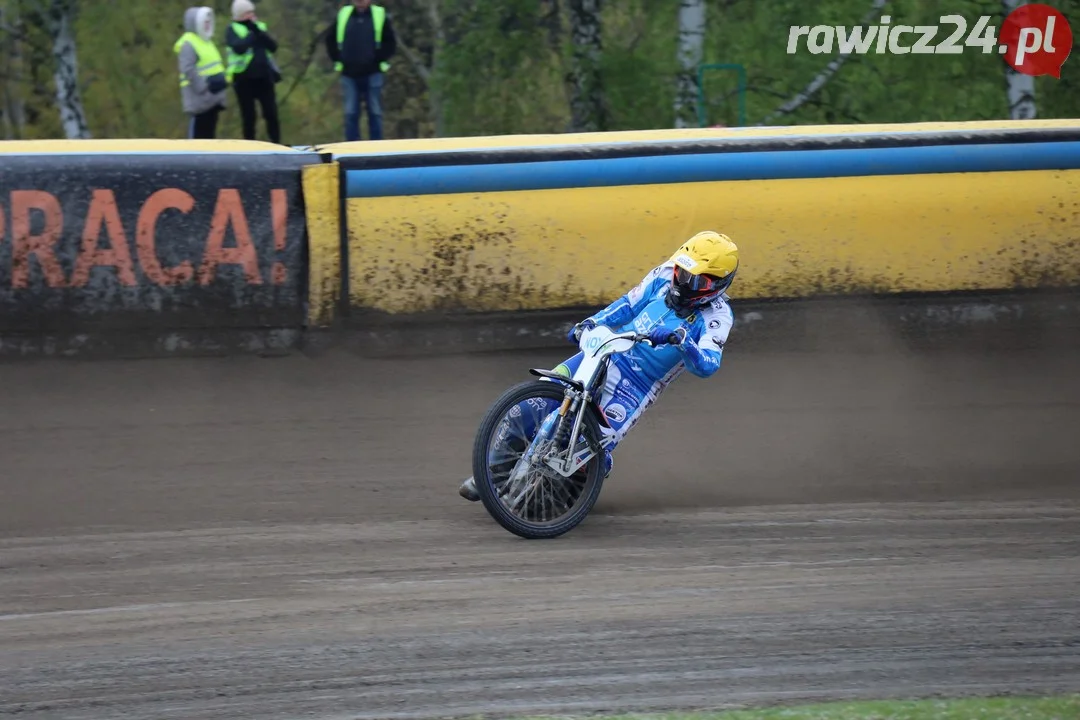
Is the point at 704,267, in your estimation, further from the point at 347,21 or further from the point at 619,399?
the point at 347,21

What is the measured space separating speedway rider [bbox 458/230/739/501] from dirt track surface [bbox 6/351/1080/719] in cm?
62

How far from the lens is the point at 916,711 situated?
482 centimetres

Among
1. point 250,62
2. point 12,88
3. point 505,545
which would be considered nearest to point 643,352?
point 505,545

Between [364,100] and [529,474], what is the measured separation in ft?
22.2

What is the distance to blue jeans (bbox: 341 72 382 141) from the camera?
41.6ft

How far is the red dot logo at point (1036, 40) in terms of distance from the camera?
13734 mm

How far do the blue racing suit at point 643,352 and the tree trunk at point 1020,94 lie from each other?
7707 millimetres

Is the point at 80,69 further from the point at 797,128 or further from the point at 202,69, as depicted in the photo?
the point at 797,128

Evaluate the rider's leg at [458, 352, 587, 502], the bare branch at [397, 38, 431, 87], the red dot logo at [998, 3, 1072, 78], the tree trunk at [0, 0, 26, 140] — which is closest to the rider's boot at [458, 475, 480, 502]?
the rider's leg at [458, 352, 587, 502]

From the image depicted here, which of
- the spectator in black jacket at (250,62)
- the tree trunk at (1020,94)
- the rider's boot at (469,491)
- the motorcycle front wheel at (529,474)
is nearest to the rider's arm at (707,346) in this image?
the motorcycle front wheel at (529,474)

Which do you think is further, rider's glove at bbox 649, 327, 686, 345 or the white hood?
the white hood

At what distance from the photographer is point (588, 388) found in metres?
6.92

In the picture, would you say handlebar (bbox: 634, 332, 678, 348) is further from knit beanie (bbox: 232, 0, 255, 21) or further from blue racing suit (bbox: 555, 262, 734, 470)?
knit beanie (bbox: 232, 0, 255, 21)

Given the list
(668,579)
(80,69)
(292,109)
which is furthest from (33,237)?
(292,109)
